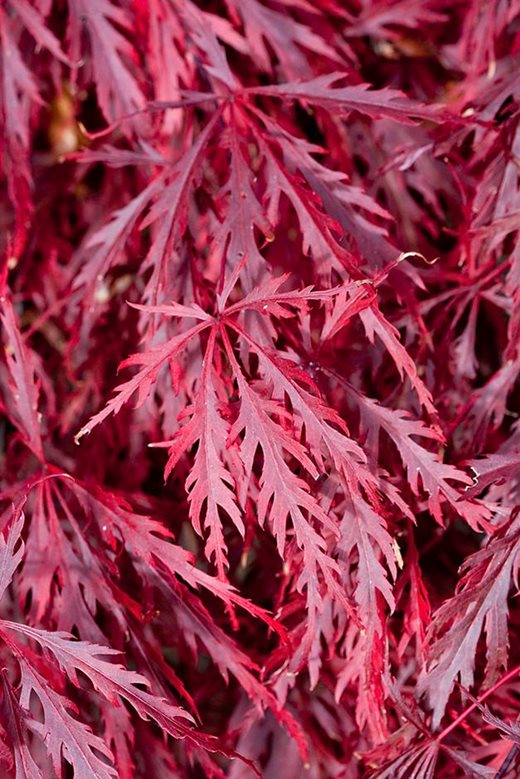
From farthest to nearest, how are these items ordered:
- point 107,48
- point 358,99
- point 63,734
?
point 107,48 < point 358,99 < point 63,734

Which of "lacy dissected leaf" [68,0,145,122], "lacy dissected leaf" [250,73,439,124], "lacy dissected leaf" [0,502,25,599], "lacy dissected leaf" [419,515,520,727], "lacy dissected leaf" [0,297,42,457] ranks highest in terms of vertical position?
"lacy dissected leaf" [68,0,145,122]

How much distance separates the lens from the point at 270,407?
2.21ft

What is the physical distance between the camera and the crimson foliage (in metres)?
0.69

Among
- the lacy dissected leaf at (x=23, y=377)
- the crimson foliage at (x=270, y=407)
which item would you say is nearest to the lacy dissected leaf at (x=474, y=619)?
the crimson foliage at (x=270, y=407)

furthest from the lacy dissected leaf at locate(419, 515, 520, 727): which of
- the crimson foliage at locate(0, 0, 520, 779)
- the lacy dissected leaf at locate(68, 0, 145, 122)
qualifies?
the lacy dissected leaf at locate(68, 0, 145, 122)

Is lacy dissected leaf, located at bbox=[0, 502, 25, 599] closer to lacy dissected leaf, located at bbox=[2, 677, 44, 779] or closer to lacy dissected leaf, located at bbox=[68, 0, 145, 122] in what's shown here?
lacy dissected leaf, located at bbox=[2, 677, 44, 779]

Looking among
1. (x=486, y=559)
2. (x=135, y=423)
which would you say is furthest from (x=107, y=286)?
(x=486, y=559)

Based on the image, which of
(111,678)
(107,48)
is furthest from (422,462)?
(107,48)

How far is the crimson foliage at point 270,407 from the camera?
691 mm

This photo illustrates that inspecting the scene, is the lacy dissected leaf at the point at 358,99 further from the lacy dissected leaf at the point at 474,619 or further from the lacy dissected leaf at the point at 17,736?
the lacy dissected leaf at the point at 17,736

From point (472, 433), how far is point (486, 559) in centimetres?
22

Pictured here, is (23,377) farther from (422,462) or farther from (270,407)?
(422,462)

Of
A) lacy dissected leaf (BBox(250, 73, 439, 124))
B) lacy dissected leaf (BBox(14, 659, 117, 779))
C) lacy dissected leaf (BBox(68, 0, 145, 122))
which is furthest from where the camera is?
lacy dissected leaf (BBox(68, 0, 145, 122))

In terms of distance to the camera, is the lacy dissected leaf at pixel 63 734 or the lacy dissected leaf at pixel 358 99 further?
the lacy dissected leaf at pixel 358 99
